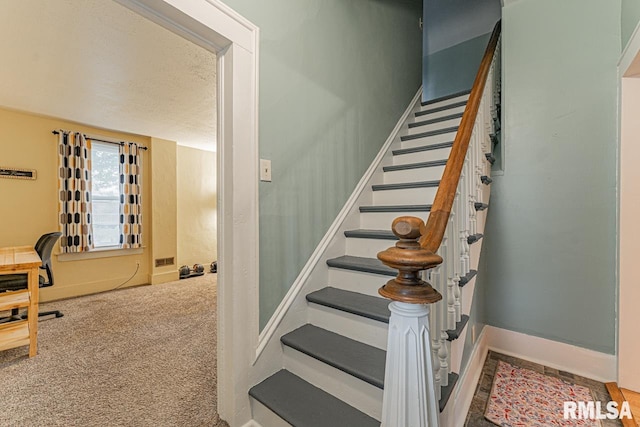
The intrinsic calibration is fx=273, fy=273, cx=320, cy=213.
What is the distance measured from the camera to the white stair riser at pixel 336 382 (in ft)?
3.98

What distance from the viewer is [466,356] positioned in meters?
1.58

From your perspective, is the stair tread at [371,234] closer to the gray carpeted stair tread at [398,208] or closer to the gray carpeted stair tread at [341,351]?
the gray carpeted stair tread at [398,208]

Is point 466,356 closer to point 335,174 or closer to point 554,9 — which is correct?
point 335,174

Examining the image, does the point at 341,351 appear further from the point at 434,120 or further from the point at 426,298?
the point at 434,120

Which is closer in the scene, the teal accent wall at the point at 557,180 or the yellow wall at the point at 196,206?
the teal accent wall at the point at 557,180

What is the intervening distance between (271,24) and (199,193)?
13.6ft

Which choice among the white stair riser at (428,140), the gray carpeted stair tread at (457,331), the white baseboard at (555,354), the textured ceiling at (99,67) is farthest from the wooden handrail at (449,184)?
the textured ceiling at (99,67)

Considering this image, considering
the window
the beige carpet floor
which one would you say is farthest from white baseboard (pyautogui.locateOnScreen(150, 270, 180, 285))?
the beige carpet floor

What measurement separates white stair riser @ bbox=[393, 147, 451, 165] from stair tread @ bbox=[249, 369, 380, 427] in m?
1.95

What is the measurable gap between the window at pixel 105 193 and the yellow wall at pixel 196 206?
90 cm

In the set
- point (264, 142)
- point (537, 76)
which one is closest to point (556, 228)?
point (537, 76)

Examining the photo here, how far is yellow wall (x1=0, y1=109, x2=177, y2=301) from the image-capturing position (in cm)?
321

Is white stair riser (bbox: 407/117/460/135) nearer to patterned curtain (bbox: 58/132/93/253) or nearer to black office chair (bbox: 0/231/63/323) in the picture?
black office chair (bbox: 0/231/63/323)

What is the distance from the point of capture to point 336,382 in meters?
1.33
